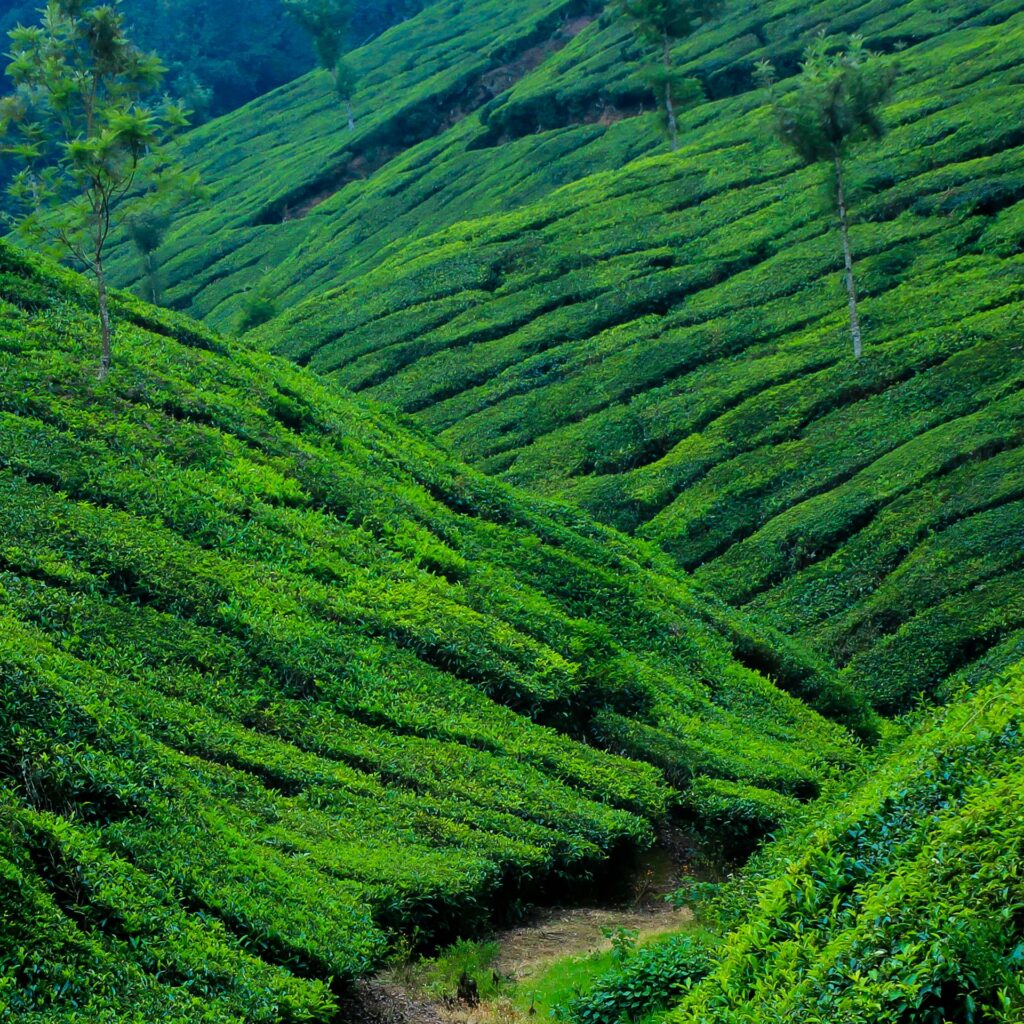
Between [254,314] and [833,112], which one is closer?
[833,112]

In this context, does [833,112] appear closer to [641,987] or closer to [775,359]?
[775,359]

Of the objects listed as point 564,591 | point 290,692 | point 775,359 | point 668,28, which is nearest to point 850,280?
point 775,359

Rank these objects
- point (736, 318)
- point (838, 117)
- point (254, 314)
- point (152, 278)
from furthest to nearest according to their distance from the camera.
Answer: point (152, 278)
point (254, 314)
point (736, 318)
point (838, 117)

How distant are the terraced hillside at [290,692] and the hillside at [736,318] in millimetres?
3941

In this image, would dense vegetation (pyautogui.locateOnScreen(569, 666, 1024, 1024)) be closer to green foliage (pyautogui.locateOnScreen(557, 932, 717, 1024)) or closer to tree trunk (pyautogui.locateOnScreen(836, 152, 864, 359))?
green foliage (pyautogui.locateOnScreen(557, 932, 717, 1024))

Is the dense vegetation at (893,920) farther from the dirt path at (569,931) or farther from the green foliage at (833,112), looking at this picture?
the green foliage at (833,112)

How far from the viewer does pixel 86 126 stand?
1043 inches

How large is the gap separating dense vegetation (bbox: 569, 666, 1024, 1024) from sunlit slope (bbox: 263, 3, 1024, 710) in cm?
1615

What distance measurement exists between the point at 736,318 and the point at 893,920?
33.5m

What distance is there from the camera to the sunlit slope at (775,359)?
29.3m

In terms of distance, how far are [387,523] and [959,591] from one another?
13.9 metres

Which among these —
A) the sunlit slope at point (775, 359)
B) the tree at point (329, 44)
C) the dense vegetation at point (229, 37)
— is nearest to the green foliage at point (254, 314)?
the sunlit slope at point (775, 359)

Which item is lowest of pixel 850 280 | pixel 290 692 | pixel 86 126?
pixel 290 692

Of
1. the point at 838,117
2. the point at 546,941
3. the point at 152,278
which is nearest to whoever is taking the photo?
the point at 546,941
